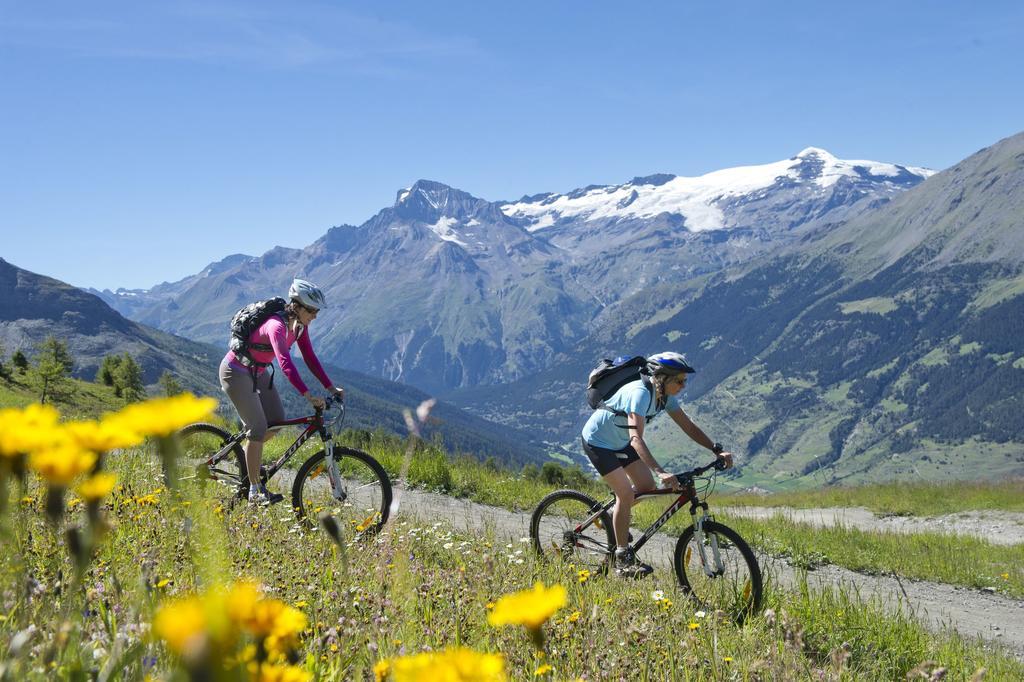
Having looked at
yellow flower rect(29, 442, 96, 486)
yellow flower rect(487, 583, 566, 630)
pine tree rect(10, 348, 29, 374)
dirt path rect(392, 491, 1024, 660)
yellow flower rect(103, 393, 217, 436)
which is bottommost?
pine tree rect(10, 348, 29, 374)

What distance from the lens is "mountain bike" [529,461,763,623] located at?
6.79 metres

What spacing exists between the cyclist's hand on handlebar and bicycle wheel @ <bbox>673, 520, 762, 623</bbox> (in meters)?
0.50

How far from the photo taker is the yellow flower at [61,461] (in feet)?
3.52

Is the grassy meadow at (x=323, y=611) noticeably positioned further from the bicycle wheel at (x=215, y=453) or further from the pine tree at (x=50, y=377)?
the pine tree at (x=50, y=377)

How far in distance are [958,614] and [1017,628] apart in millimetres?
781

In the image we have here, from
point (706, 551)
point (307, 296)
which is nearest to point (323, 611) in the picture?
point (706, 551)

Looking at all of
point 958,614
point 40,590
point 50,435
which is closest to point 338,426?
point 40,590

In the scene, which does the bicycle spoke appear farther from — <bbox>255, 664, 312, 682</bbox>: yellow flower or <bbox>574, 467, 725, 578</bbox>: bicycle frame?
<bbox>255, 664, 312, 682</bbox>: yellow flower

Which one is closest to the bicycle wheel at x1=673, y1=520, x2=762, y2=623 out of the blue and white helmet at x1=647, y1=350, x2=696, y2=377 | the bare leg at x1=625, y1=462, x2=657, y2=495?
the bare leg at x1=625, y1=462, x2=657, y2=495

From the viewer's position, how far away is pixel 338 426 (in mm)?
9414

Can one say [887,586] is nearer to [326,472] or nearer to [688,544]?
[688,544]

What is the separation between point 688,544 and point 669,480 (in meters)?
0.83

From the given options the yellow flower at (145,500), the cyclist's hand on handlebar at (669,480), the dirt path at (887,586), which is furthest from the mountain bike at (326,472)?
the cyclist's hand on handlebar at (669,480)

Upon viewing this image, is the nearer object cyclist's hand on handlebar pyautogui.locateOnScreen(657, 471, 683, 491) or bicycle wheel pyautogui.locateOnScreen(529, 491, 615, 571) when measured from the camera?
cyclist's hand on handlebar pyautogui.locateOnScreen(657, 471, 683, 491)
